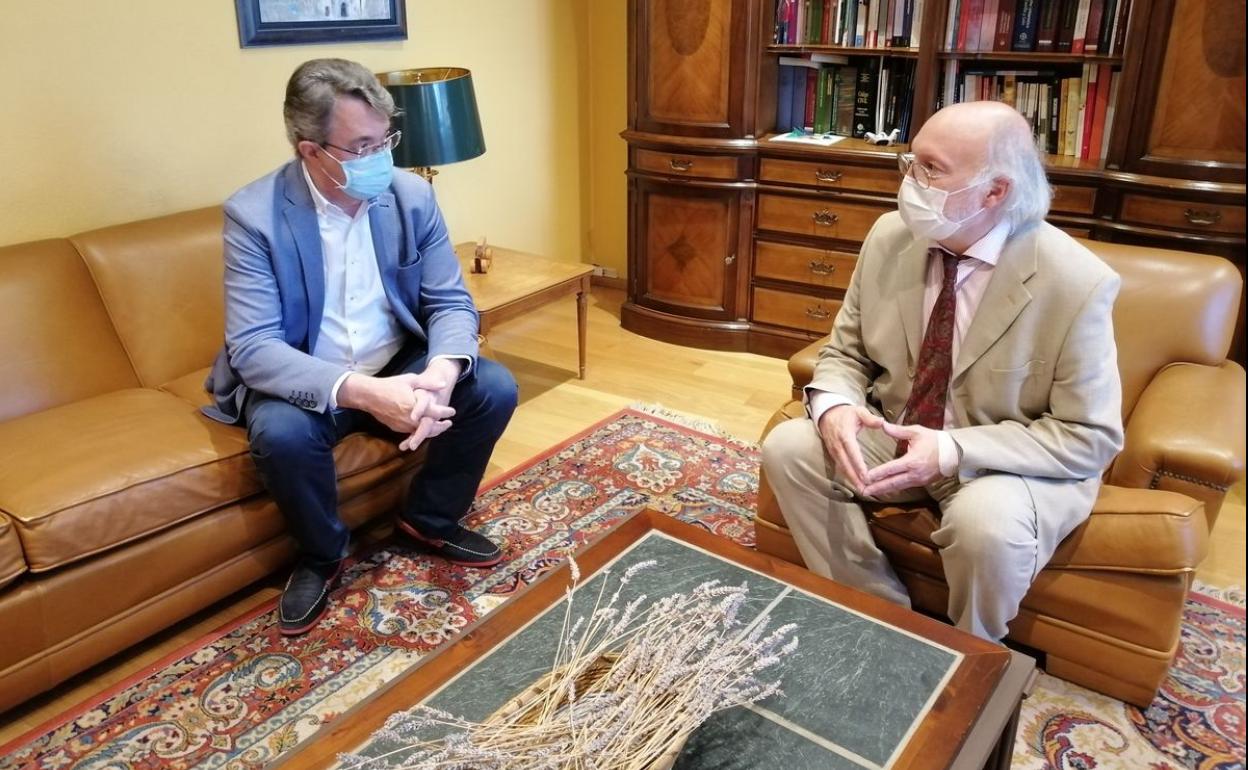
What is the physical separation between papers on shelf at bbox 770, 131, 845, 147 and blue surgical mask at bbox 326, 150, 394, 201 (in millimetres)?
1725

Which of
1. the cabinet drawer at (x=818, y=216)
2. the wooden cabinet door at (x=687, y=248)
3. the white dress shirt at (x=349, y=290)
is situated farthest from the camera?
the wooden cabinet door at (x=687, y=248)

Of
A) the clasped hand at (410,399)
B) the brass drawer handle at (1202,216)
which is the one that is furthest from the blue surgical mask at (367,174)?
the brass drawer handle at (1202,216)

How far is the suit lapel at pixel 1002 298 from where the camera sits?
70.6 inches

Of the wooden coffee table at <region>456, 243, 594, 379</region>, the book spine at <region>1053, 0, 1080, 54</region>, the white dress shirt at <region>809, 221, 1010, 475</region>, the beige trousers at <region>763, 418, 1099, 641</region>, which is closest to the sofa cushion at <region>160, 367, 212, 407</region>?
the wooden coffee table at <region>456, 243, 594, 379</region>

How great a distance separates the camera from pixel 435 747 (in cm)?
121

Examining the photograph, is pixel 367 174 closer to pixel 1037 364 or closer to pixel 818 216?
pixel 1037 364

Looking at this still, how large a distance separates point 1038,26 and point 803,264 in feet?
3.44

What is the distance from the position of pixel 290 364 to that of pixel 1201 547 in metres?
1.78

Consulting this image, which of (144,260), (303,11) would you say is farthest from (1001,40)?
(144,260)

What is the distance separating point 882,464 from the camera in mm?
1936

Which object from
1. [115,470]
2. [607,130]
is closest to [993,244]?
[115,470]

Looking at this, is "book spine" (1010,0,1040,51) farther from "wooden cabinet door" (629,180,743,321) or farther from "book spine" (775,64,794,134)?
"wooden cabinet door" (629,180,743,321)

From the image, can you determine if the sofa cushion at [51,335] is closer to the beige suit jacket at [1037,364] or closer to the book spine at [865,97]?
the beige suit jacket at [1037,364]

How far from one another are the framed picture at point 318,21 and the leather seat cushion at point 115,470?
1.19 m
